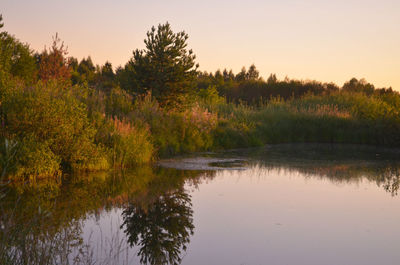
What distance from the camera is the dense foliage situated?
410 inches

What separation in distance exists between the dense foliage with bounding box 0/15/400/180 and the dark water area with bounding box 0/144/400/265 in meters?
0.89

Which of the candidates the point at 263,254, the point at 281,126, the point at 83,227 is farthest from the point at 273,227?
the point at 281,126

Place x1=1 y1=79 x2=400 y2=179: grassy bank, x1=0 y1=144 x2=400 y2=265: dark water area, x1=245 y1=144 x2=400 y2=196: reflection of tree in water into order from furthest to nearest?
1. x1=245 y1=144 x2=400 y2=196: reflection of tree in water
2. x1=1 y1=79 x2=400 y2=179: grassy bank
3. x1=0 y1=144 x2=400 y2=265: dark water area

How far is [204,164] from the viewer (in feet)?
44.8

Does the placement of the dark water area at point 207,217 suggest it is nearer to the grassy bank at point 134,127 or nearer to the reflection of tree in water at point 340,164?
the reflection of tree in water at point 340,164

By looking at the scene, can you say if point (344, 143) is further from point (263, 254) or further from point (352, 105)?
point (263, 254)

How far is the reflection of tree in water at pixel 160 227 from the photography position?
221 inches

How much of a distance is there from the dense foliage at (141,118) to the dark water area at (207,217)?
0.89 metres

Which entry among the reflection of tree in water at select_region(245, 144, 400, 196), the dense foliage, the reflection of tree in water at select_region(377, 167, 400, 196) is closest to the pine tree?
the dense foliage

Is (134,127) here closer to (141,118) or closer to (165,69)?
(141,118)

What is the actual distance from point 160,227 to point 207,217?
40.3 inches

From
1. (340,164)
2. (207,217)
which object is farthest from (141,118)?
(207,217)

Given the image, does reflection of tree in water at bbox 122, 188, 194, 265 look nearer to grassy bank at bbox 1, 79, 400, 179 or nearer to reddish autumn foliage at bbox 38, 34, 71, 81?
grassy bank at bbox 1, 79, 400, 179

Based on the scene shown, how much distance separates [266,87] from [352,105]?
45.9 feet
